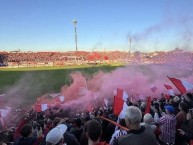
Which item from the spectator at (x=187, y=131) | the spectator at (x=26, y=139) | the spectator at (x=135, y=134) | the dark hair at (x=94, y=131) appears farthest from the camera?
the spectator at (x=187, y=131)

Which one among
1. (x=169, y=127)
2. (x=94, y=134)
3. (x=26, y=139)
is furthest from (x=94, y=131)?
(x=169, y=127)

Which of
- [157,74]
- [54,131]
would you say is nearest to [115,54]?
[157,74]

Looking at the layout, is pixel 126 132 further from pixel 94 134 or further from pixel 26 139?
pixel 26 139

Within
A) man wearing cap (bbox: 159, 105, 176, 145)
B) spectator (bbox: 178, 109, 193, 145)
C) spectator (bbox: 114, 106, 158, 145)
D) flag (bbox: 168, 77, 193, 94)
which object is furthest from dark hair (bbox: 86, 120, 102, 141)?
flag (bbox: 168, 77, 193, 94)

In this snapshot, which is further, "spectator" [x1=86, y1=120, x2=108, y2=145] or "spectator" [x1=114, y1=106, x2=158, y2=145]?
"spectator" [x1=86, y1=120, x2=108, y2=145]

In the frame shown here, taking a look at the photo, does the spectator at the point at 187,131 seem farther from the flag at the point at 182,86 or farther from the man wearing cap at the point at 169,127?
the flag at the point at 182,86

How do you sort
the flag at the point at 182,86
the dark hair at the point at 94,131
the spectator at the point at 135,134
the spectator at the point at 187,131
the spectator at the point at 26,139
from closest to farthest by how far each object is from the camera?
the spectator at the point at 135,134 < the dark hair at the point at 94,131 < the spectator at the point at 26,139 < the spectator at the point at 187,131 < the flag at the point at 182,86

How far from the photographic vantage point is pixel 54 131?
3730 millimetres

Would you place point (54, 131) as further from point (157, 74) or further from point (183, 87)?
point (157, 74)

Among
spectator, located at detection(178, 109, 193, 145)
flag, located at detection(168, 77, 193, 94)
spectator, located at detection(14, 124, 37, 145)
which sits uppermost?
flag, located at detection(168, 77, 193, 94)

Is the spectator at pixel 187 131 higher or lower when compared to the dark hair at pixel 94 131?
lower

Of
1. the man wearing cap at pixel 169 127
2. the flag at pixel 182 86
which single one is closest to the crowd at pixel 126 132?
the man wearing cap at pixel 169 127

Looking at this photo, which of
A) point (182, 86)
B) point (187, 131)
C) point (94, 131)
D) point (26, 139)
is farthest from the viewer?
point (182, 86)

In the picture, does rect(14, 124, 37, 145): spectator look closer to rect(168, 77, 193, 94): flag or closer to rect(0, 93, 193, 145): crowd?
rect(0, 93, 193, 145): crowd
